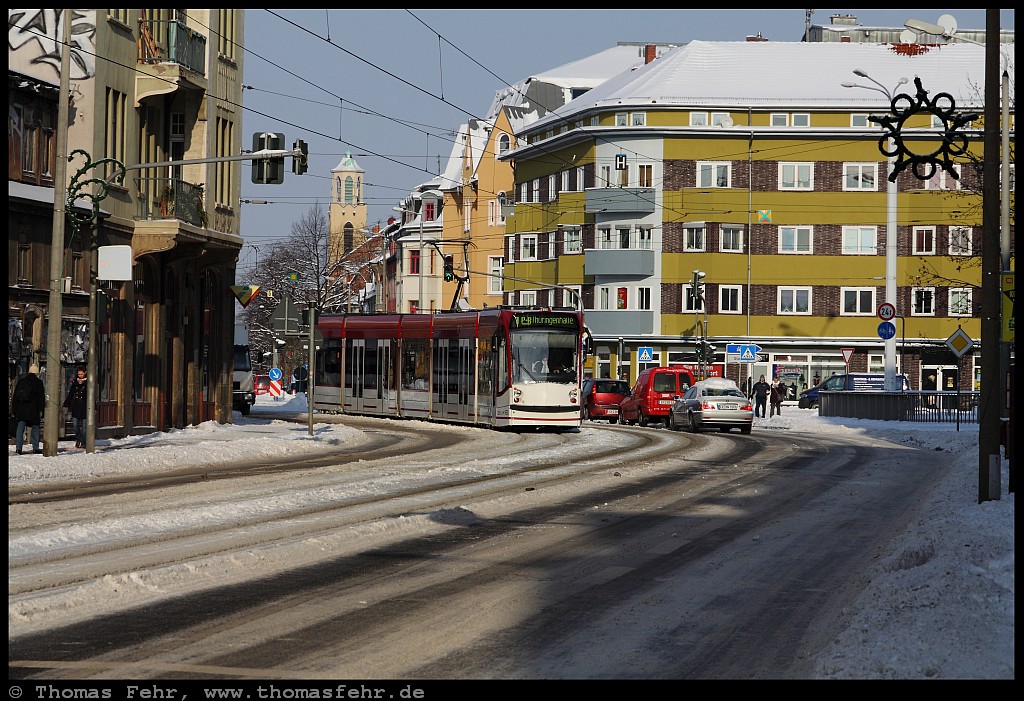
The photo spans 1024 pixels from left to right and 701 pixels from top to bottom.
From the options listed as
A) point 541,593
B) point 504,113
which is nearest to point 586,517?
point 541,593

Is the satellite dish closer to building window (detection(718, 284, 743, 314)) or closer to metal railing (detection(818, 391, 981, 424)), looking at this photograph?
metal railing (detection(818, 391, 981, 424))

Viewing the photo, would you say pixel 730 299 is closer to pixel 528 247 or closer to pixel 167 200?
pixel 528 247

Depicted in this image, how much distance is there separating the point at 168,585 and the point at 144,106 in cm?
2799

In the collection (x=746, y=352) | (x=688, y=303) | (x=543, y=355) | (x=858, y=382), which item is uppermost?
(x=688, y=303)

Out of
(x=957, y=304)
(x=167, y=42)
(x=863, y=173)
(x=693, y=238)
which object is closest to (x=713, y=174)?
(x=693, y=238)

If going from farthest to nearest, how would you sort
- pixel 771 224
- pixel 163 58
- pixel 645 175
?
pixel 645 175
pixel 771 224
pixel 163 58

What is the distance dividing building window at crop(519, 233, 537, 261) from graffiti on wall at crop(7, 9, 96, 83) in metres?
58.2

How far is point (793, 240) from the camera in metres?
82.7

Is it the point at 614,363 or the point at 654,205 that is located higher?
the point at 654,205

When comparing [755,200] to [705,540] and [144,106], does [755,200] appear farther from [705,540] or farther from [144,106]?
[705,540]

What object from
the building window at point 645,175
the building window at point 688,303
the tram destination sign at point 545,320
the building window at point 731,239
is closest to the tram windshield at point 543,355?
the tram destination sign at point 545,320

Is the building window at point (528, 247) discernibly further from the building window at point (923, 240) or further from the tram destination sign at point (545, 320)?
the tram destination sign at point (545, 320)

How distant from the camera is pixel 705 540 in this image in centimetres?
1619

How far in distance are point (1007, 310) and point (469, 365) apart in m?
26.8
